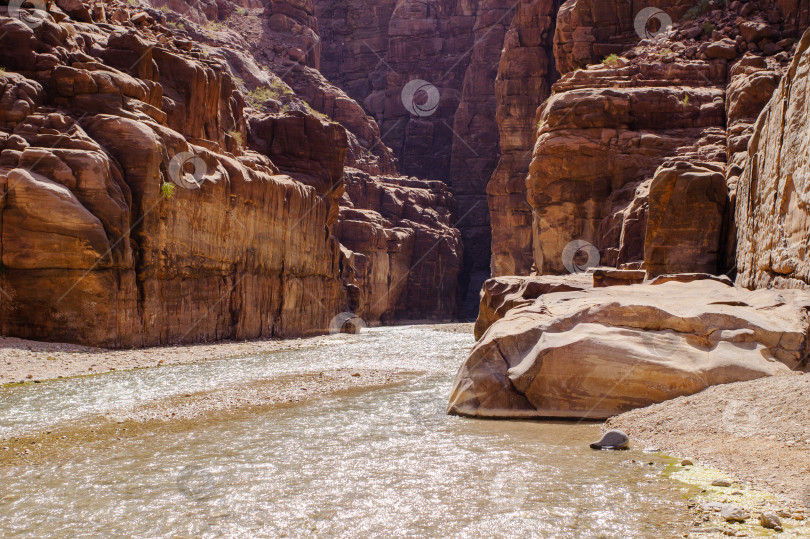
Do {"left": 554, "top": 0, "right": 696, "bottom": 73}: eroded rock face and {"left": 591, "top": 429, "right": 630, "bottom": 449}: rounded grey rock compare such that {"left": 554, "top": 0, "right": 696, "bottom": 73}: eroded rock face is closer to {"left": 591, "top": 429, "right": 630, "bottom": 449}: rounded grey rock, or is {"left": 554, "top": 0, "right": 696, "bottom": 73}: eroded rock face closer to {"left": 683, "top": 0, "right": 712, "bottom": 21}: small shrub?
{"left": 683, "top": 0, "right": 712, "bottom": 21}: small shrub

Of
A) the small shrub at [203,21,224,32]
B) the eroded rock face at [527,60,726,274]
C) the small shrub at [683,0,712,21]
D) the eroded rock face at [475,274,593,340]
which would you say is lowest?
the eroded rock face at [475,274,593,340]

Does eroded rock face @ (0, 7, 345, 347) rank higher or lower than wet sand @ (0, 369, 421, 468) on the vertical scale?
higher

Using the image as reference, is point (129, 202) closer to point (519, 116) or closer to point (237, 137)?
point (237, 137)

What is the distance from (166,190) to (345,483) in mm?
20670

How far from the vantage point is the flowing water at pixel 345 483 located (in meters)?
6.14

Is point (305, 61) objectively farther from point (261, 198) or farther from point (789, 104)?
point (789, 104)

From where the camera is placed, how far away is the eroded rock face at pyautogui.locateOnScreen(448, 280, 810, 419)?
1049cm

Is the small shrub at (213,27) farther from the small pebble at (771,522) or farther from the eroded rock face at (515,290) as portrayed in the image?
the small pebble at (771,522)

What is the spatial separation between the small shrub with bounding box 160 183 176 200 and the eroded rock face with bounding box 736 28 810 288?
19865mm

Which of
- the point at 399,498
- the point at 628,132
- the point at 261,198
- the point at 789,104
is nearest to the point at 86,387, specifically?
the point at 399,498

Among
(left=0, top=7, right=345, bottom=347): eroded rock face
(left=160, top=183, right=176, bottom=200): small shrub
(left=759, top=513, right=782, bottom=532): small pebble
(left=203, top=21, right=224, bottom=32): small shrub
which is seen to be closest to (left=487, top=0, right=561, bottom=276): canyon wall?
(left=0, top=7, right=345, bottom=347): eroded rock face

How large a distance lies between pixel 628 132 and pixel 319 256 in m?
21.8

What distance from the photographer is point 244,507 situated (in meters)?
6.70

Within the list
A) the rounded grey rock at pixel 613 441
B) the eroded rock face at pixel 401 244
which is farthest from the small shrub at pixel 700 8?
the rounded grey rock at pixel 613 441
